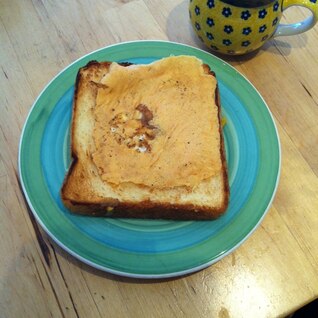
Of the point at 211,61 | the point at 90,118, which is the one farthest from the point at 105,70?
the point at 211,61

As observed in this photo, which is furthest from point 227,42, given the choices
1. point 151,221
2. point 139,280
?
point 139,280

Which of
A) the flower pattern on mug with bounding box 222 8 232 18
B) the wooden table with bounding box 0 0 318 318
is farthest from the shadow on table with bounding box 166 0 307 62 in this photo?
the flower pattern on mug with bounding box 222 8 232 18

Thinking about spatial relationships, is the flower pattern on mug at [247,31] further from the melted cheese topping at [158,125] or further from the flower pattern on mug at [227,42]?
the melted cheese topping at [158,125]

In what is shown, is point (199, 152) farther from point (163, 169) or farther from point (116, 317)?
point (116, 317)

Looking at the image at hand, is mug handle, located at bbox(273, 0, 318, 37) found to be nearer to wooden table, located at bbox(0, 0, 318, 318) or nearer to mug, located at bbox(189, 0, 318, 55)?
mug, located at bbox(189, 0, 318, 55)

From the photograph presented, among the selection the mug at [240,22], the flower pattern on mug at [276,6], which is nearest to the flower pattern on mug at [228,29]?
the mug at [240,22]
